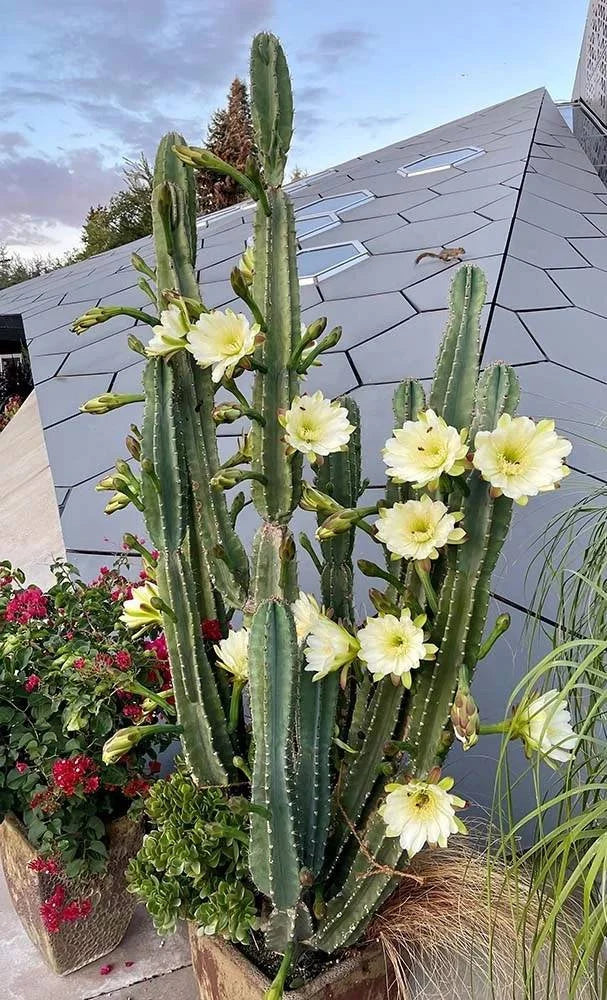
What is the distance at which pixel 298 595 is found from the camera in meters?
0.98

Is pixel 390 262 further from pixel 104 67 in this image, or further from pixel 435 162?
pixel 104 67

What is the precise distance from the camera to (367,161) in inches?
253

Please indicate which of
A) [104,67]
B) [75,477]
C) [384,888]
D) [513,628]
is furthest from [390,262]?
[104,67]

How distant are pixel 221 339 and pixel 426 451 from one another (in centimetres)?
27

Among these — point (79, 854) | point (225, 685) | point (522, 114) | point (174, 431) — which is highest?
point (522, 114)

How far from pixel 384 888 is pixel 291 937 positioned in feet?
0.44

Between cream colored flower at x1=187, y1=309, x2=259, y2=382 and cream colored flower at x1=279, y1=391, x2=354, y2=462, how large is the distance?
0.08m

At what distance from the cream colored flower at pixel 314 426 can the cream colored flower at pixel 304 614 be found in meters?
0.20

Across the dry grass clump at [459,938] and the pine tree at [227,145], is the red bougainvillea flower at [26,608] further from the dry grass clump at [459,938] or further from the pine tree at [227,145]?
the pine tree at [227,145]

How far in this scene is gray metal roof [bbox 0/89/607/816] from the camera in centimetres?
207

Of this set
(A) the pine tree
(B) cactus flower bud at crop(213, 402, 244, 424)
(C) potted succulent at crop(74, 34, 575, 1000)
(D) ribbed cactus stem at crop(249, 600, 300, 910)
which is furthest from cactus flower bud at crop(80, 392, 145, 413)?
(A) the pine tree

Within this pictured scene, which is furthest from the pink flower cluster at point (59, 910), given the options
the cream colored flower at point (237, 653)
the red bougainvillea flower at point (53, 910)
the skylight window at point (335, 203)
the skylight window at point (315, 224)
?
the skylight window at point (335, 203)

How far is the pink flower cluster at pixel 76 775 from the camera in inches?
43.7

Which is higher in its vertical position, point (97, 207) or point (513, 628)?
point (97, 207)
